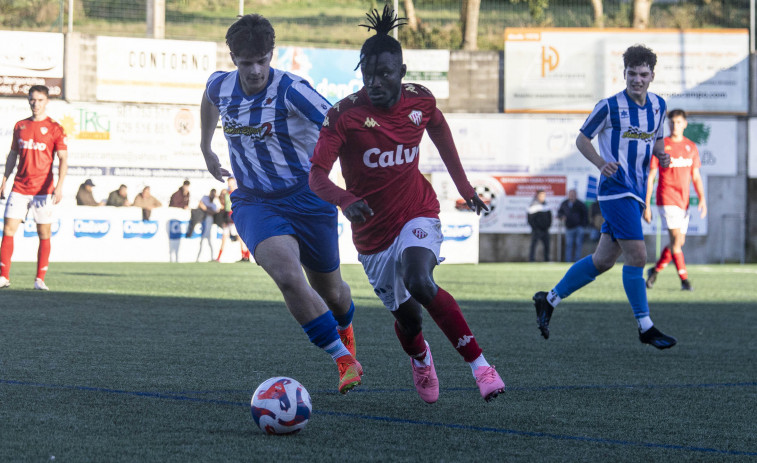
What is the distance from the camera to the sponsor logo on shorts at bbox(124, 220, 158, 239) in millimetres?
22969

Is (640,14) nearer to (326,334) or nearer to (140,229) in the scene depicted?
(140,229)

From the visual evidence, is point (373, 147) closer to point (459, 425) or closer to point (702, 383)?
point (459, 425)

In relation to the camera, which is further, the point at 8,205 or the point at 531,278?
the point at 531,278

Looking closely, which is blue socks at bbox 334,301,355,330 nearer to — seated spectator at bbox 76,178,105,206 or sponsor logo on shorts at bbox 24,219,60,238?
A: sponsor logo on shorts at bbox 24,219,60,238

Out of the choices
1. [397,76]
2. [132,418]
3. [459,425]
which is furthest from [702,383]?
[132,418]

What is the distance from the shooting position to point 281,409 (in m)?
4.33

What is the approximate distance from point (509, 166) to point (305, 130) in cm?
2488

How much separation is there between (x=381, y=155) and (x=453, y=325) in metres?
0.89

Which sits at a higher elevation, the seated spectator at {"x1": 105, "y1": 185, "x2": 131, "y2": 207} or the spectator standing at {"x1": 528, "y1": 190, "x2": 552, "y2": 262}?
the seated spectator at {"x1": 105, "y1": 185, "x2": 131, "y2": 207}

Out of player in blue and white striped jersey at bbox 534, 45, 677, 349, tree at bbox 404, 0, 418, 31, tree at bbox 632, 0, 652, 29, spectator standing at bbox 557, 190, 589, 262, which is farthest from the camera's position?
tree at bbox 632, 0, 652, 29

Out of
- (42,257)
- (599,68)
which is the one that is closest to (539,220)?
(599,68)

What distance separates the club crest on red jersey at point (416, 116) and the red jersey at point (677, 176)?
8501 millimetres

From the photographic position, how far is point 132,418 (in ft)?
15.1

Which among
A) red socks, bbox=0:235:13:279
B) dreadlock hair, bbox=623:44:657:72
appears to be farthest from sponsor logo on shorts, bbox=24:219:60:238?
dreadlock hair, bbox=623:44:657:72
